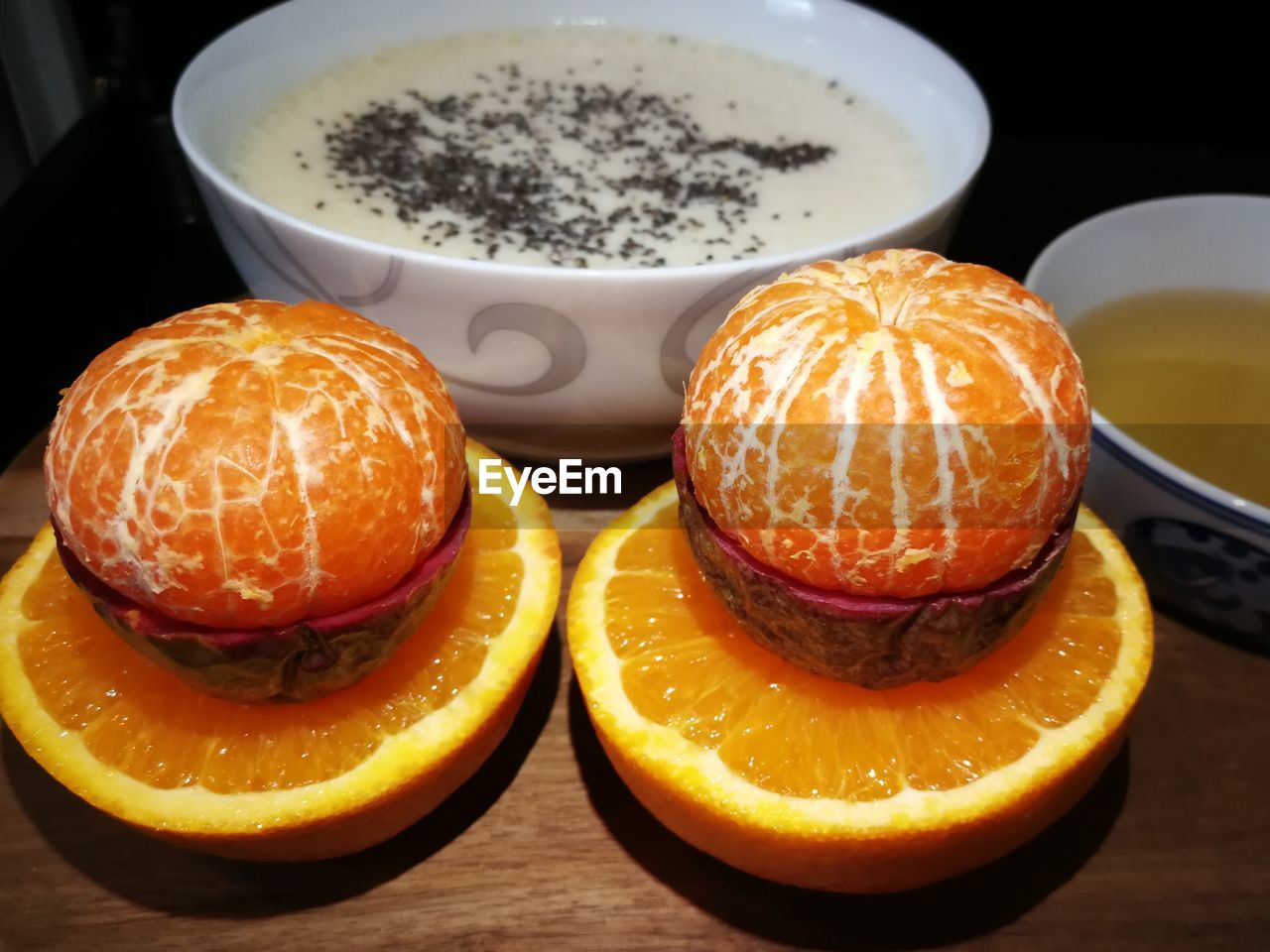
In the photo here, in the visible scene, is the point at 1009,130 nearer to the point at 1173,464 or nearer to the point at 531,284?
the point at 1173,464

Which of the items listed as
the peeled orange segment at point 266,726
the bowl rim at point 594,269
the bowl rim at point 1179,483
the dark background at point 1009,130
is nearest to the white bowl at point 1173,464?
the bowl rim at point 1179,483

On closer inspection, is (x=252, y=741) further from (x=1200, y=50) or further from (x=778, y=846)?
(x=1200, y=50)

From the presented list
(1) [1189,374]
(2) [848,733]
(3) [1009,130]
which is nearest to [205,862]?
(2) [848,733]

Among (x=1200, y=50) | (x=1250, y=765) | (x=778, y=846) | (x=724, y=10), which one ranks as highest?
(x=724, y=10)

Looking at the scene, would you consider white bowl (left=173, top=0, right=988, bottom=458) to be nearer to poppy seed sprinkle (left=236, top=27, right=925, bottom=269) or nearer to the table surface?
poppy seed sprinkle (left=236, top=27, right=925, bottom=269)

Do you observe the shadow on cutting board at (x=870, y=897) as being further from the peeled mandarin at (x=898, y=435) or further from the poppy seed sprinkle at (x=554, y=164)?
the poppy seed sprinkle at (x=554, y=164)

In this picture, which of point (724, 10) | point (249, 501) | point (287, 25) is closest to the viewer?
point (249, 501)

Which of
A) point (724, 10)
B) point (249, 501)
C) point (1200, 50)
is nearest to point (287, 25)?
point (724, 10)
